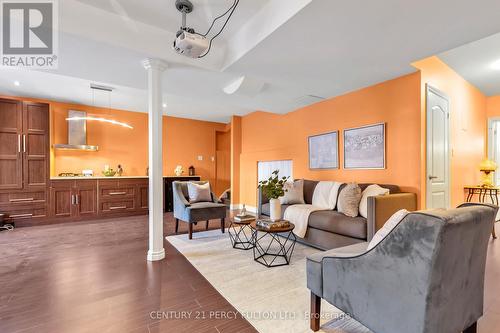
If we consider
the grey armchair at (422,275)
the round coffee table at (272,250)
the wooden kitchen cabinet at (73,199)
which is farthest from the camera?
the wooden kitchen cabinet at (73,199)

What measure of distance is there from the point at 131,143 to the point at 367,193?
5797 mm

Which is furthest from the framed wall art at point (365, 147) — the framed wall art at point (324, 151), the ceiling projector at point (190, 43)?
the ceiling projector at point (190, 43)

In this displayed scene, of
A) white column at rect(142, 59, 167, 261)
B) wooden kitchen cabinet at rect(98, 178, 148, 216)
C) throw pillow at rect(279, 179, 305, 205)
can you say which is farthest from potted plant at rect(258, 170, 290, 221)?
wooden kitchen cabinet at rect(98, 178, 148, 216)

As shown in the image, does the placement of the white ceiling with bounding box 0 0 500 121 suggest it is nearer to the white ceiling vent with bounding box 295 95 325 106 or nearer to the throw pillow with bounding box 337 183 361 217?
the white ceiling vent with bounding box 295 95 325 106

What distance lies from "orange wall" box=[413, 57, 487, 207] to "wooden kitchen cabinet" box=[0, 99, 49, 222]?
6.75 meters

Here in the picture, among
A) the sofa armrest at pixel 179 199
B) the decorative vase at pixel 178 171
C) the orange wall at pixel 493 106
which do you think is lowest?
the sofa armrest at pixel 179 199

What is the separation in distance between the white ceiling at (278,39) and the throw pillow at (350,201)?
1615 millimetres

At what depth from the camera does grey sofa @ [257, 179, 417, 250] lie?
2.63 meters

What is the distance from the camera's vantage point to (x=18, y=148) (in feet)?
15.1

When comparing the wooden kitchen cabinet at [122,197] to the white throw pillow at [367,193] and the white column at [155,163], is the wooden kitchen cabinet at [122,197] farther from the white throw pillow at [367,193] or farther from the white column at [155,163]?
the white throw pillow at [367,193]

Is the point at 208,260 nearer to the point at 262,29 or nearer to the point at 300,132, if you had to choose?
the point at 262,29

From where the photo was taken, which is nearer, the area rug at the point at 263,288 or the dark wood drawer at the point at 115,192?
the area rug at the point at 263,288

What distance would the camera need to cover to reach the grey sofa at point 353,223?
263 centimetres

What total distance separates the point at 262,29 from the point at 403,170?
8.70ft
